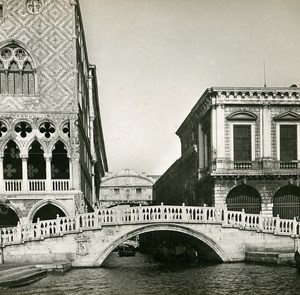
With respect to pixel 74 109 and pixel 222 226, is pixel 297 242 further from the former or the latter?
pixel 74 109

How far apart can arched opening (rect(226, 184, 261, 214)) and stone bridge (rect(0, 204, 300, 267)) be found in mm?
A: 4031

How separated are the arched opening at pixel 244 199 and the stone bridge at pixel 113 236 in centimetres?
403

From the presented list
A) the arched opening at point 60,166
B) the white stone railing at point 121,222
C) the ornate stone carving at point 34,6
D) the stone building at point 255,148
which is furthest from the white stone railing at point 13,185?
the stone building at point 255,148

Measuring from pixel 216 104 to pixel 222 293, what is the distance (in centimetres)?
1396

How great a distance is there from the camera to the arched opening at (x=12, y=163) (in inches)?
1077

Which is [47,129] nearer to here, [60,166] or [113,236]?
[60,166]

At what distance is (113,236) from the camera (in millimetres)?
23188

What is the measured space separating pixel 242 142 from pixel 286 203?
3824 mm

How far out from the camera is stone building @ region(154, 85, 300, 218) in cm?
2828

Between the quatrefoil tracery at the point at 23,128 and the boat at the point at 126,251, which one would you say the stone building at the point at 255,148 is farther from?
the boat at the point at 126,251

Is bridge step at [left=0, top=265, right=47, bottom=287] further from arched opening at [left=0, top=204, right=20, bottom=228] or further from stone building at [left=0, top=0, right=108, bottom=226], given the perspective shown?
arched opening at [left=0, top=204, right=20, bottom=228]

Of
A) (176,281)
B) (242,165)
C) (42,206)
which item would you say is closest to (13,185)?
(42,206)

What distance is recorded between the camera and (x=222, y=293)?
53.7 ft

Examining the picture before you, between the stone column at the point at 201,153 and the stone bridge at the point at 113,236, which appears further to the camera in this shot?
the stone column at the point at 201,153
